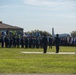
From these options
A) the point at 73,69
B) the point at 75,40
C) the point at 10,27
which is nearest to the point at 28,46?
the point at 75,40

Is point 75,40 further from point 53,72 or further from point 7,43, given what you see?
point 53,72

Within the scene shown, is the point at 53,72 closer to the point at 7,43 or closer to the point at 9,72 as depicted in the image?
the point at 9,72

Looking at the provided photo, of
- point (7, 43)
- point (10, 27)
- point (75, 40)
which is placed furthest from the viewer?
point (10, 27)

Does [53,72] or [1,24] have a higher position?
[1,24]

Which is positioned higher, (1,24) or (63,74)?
(1,24)

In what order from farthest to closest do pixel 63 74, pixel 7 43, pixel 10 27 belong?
pixel 10 27 < pixel 7 43 < pixel 63 74

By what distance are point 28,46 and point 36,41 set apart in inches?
52.5

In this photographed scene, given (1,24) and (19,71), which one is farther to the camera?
(1,24)

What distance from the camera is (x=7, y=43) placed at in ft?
158

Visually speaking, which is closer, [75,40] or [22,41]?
[22,41]

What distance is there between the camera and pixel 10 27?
108938 millimetres

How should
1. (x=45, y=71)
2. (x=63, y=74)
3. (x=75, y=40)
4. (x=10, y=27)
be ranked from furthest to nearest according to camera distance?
(x=10, y=27), (x=75, y=40), (x=45, y=71), (x=63, y=74)

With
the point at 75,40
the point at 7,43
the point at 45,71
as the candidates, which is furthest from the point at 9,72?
the point at 75,40

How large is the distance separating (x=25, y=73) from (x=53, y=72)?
1337 millimetres
